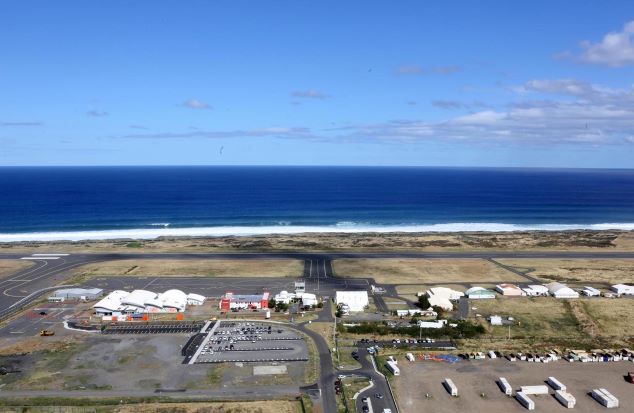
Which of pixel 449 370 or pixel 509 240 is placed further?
pixel 509 240

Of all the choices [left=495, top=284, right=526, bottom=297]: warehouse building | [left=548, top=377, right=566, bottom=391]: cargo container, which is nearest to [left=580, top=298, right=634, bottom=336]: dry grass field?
[left=495, top=284, right=526, bottom=297]: warehouse building

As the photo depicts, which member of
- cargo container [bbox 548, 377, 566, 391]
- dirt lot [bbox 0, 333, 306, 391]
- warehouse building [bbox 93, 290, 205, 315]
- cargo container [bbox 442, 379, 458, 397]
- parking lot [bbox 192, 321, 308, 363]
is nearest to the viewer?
cargo container [bbox 442, 379, 458, 397]

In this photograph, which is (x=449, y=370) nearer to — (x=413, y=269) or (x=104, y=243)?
(x=413, y=269)

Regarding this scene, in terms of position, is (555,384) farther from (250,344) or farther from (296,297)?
(296,297)

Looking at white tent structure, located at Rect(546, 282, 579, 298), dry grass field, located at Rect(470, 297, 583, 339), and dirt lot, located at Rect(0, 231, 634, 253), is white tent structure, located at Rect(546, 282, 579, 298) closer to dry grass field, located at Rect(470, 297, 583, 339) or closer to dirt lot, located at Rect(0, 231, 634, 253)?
dry grass field, located at Rect(470, 297, 583, 339)

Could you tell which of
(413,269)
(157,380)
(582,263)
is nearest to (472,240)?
(582,263)

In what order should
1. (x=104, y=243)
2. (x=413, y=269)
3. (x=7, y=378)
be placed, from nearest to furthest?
1. (x=7, y=378)
2. (x=413, y=269)
3. (x=104, y=243)
